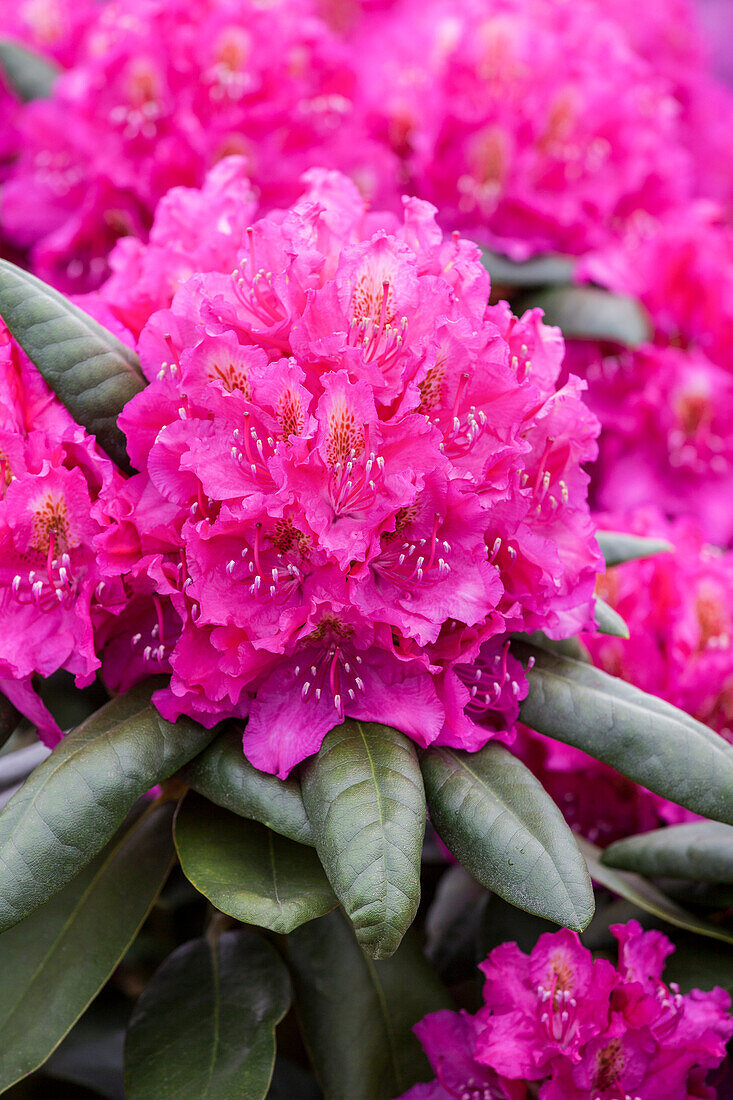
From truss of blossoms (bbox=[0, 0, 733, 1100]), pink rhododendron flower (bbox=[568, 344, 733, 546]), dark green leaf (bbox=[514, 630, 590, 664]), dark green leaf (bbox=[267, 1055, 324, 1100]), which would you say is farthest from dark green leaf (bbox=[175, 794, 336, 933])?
pink rhododendron flower (bbox=[568, 344, 733, 546])

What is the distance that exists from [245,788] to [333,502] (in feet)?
0.64

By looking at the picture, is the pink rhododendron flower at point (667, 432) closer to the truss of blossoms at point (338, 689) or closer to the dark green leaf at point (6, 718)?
the truss of blossoms at point (338, 689)

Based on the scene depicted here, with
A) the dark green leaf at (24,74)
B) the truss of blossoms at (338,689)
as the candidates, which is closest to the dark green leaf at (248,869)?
the truss of blossoms at (338,689)

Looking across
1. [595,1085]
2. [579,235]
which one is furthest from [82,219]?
[595,1085]

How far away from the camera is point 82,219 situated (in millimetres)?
1199

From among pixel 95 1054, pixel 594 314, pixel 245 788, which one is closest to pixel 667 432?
pixel 594 314

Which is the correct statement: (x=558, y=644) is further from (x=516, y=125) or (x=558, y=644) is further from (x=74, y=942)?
(x=516, y=125)

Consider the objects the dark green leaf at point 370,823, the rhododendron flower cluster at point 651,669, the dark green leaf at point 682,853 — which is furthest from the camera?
the rhododendron flower cluster at point 651,669

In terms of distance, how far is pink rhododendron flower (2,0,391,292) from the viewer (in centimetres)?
118

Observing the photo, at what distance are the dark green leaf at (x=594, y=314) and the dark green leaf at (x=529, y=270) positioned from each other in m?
0.02

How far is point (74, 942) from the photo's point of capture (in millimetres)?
816

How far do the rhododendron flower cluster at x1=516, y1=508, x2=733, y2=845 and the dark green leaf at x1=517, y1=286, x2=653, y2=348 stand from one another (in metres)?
0.30

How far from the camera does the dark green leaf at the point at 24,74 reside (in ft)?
4.20

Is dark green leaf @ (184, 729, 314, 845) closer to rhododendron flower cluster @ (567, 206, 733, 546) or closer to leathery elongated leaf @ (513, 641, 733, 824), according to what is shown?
leathery elongated leaf @ (513, 641, 733, 824)
